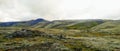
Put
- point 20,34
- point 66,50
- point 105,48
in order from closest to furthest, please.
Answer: point 66,50 → point 105,48 → point 20,34

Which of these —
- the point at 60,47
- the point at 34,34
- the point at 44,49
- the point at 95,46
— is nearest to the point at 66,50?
the point at 60,47

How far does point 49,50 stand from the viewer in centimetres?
5888

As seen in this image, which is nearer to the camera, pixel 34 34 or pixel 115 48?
pixel 115 48

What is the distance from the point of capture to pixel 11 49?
6275 centimetres

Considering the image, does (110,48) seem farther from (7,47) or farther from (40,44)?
(7,47)

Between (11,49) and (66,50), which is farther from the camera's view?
(11,49)

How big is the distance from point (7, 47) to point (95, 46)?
26.2 meters

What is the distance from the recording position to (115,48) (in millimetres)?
62938

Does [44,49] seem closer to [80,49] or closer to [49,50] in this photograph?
[49,50]

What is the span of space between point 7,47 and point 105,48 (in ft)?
94.5

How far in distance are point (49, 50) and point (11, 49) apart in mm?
11735

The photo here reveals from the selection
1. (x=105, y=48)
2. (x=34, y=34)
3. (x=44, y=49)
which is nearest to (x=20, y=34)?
(x=34, y=34)

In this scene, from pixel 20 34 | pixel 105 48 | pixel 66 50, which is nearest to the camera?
pixel 66 50

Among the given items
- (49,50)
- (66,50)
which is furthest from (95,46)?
(49,50)
